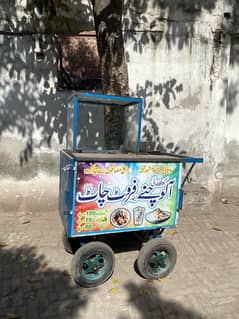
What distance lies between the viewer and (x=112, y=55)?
381cm

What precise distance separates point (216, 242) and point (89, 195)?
2.73 meters

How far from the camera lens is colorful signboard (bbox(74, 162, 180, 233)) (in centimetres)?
277

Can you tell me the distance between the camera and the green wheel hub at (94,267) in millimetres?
3027

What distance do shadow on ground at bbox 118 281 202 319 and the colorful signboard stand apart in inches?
29.7

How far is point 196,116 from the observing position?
18.4 feet

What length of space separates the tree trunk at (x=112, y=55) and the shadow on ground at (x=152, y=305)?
204cm

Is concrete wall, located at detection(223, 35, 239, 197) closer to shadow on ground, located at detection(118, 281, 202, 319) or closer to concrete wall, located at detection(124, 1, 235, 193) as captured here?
concrete wall, located at detection(124, 1, 235, 193)

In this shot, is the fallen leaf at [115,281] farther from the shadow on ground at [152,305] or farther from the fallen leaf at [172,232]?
the fallen leaf at [172,232]

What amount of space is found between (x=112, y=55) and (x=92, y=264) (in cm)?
297

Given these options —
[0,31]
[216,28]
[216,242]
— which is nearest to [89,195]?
[216,242]

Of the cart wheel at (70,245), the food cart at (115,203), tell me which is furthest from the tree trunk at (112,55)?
the cart wheel at (70,245)

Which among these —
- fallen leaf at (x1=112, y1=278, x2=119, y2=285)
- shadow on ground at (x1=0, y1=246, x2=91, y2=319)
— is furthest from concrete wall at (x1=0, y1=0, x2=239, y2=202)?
fallen leaf at (x1=112, y1=278, x2=119, y2=285)

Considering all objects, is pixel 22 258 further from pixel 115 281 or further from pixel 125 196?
pixel 125 196

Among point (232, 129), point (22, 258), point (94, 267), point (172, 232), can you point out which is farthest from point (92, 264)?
point (232, 129)
